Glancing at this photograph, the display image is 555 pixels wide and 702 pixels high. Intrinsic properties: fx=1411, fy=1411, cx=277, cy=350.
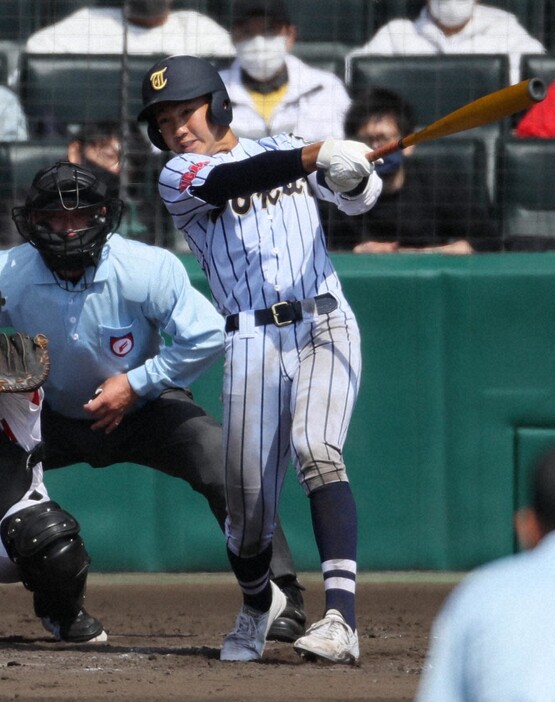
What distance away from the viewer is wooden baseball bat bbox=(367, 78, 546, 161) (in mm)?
3344

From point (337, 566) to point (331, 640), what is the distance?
188 millimetres

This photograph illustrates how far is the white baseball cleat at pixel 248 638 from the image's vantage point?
3.89m

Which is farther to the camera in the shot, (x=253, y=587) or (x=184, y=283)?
(x=184, y=283)

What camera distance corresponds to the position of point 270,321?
3729mm

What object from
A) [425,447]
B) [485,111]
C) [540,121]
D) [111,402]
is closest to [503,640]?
[485,111]

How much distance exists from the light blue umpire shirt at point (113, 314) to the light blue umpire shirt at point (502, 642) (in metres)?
2.94

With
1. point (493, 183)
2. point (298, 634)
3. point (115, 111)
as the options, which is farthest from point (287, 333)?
point (115, 111)

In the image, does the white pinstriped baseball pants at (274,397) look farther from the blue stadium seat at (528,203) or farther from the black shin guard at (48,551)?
the blue stadium seat at (528,203)

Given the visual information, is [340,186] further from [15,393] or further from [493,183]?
[493,183]

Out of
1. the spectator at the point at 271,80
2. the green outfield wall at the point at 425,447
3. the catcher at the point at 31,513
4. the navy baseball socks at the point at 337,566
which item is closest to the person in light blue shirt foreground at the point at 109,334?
the catcher at the point at 31,513

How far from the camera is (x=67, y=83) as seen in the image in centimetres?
598

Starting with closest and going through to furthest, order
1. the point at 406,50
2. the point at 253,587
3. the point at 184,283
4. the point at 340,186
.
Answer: the point at 340,186, the point at 253,587, the point at 184,283, the point at 406,50

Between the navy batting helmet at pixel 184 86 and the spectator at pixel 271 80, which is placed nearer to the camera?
the navy batting helmet at pixel 184 86

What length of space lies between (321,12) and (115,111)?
3.35 feet
